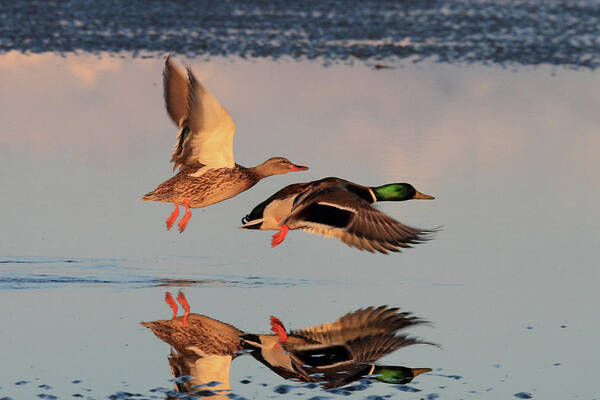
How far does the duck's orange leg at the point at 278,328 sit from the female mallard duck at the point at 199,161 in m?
2.03

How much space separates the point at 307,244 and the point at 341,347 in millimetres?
3228

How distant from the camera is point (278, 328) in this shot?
8.55 m

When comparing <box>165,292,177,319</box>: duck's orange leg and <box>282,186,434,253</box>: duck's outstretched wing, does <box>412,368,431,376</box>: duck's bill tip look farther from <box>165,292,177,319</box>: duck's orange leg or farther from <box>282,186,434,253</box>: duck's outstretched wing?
<box>165,292,177,319</box>: duck's orange leg

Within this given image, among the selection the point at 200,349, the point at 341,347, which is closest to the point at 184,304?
the point at 200,349

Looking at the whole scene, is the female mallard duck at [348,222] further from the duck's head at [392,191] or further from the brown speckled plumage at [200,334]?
the brown speckled plumage at [200,334]

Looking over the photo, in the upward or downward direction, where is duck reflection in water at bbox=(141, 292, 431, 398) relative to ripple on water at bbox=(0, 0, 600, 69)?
downward

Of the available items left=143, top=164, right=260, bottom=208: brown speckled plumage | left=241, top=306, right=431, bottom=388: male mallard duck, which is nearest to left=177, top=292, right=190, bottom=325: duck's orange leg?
left=241, top=306, right=431, bottom=388: male mallard duck

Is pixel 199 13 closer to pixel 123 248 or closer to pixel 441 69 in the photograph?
pixel 441 69

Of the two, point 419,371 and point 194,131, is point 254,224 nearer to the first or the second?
point 194,131

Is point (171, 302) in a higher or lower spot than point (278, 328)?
higher

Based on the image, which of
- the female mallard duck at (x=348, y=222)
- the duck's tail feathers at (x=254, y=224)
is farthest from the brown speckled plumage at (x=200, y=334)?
the duck's tail feathers at (x=254, y=224)

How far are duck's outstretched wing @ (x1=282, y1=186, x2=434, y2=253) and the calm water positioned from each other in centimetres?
43

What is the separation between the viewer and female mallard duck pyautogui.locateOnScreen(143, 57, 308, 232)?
1048 centimetres

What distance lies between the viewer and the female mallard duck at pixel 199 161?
10.5 meters
